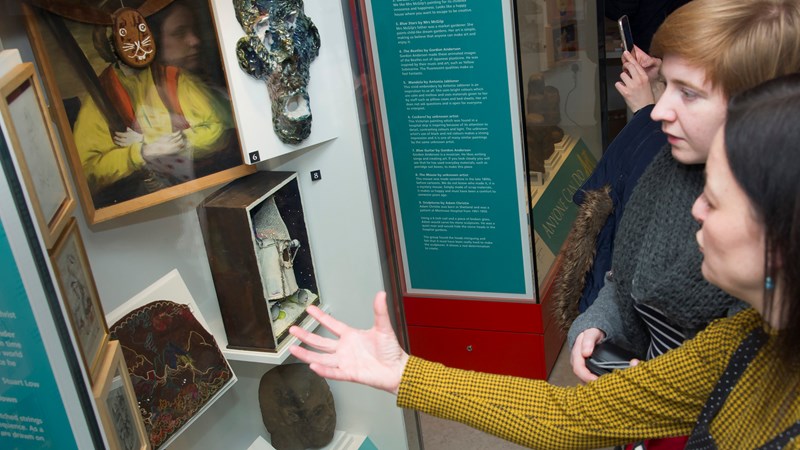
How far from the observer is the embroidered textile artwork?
1654 mm

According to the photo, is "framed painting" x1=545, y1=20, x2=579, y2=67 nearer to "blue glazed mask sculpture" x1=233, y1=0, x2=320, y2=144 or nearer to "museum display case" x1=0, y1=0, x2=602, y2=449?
"museum display case" x1=0, y1=0, x2=602, y2=449

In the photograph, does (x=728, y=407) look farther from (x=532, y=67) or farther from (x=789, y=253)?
(x=532, y=67)

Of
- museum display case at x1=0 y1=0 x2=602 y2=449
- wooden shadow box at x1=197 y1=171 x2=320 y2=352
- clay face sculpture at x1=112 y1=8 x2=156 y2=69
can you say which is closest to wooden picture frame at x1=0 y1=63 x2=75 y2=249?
museum display case at x1=0 y1=0 x2=602 y2=449

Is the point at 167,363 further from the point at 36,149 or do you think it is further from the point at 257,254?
the point at 36,149

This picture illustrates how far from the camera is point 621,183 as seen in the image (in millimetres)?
1967

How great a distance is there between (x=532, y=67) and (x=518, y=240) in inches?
27.6

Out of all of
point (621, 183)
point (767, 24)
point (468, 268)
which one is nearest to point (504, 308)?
point (468, 268)

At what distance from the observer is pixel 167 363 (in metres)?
1.73

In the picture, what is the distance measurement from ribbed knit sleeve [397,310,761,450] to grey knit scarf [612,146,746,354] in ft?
0.72

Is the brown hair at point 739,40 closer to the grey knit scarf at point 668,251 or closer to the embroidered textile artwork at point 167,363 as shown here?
the grey knit scarf at point 668,251

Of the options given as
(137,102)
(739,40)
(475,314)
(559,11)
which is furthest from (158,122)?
(559,11)

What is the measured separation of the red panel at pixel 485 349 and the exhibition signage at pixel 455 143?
0.68 ft

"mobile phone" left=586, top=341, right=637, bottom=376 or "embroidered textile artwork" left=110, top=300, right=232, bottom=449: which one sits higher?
"embroidered textile artwork" left=110, top=300, right=232, bottom=449

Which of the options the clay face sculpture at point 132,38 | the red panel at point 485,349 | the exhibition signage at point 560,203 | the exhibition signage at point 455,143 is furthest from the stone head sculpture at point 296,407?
the exhibition signage at point 560,203
